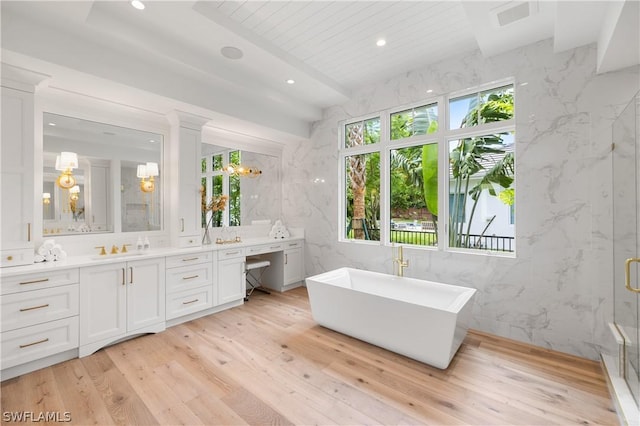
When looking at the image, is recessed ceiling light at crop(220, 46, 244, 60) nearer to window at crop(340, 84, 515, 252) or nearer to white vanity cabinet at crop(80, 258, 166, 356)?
window at crop(340, 84, 515, 252)

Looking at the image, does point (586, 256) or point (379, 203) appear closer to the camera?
point (586, 256)

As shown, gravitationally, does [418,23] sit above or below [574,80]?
above

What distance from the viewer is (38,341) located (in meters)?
2.38

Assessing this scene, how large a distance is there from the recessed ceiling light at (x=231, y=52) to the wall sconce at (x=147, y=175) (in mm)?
1686

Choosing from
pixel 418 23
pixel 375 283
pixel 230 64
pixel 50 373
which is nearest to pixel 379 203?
pixel 375 283

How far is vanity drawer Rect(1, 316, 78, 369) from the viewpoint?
7.37 ft

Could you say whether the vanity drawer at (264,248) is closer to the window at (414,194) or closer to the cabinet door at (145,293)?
the cabinet door at (145,293)

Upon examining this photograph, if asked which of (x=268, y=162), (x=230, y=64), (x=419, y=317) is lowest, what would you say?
(x=419, y=317)

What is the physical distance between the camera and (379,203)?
4168 millimetres

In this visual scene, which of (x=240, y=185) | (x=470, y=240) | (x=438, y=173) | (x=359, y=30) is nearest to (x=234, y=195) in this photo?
(x=240, y=185)

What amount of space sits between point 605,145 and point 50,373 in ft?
17.1

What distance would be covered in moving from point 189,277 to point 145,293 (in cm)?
50

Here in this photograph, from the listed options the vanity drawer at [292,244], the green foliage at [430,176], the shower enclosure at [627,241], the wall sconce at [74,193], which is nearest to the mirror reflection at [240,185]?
the vanity drawer at [292,244]

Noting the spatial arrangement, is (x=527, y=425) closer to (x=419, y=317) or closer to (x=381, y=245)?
(x=419, y=317)
